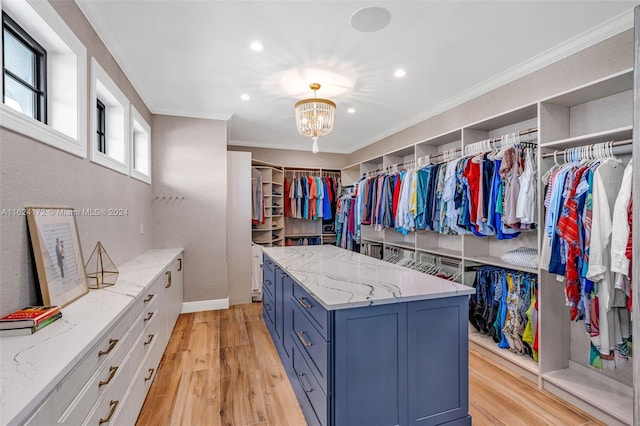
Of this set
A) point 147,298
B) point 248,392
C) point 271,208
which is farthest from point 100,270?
point 271,208

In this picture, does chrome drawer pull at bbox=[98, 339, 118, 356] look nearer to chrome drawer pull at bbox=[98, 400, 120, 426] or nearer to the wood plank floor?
chrome drawer pull at bbox=[98, 400, 120, 426]

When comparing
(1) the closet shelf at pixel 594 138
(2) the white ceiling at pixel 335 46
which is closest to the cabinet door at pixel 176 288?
(2) the white ceiling at pixel 335 46

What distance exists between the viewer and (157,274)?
2.29m

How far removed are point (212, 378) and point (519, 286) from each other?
107 inches

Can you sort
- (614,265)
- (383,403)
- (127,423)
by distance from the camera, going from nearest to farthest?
(383,403) < (127,423) < (614,265)

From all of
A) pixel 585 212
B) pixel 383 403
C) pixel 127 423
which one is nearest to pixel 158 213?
Result: pixel 127 423

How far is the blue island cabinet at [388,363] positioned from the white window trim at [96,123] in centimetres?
187

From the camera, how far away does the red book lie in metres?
1.15

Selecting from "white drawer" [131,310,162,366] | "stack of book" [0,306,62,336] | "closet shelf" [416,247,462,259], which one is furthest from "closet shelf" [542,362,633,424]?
"stack of book" [0,306,62,336]

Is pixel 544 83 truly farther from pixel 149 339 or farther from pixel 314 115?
pixel 149 339

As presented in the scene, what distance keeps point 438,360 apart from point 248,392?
4.58 feet

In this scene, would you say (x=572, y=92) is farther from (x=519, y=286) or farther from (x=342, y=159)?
(x=342, y=159)

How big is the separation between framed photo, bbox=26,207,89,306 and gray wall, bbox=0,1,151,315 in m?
0.04

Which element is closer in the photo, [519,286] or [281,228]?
[519,286]
